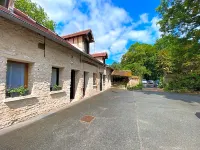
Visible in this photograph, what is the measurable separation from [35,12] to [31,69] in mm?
18974

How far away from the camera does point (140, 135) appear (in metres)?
3.81

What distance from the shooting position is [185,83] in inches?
701

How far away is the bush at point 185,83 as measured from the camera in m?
17.2

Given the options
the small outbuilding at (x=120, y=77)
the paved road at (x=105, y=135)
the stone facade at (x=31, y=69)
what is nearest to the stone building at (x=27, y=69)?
the stone facade at (x=31, y=69)

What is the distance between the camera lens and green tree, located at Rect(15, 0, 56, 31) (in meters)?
17.5

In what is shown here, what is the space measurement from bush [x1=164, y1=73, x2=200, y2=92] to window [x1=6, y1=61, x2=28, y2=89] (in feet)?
61.0

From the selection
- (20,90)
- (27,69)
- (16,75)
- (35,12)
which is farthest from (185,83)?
(35,12)

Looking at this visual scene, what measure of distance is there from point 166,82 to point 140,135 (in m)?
19.9

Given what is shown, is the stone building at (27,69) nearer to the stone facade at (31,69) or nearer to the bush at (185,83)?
the stone facade at (31,69)

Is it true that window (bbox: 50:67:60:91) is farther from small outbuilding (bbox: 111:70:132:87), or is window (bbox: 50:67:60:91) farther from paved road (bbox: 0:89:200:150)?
small outbuilding (bbox: 111:70:132:87)

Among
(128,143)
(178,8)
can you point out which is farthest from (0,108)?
(178,8)

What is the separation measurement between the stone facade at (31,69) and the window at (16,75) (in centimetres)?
17

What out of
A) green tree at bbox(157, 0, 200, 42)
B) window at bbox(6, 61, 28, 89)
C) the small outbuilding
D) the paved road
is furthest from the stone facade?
the small outbuilding

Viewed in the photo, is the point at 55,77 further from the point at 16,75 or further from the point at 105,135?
the point at 105,135
